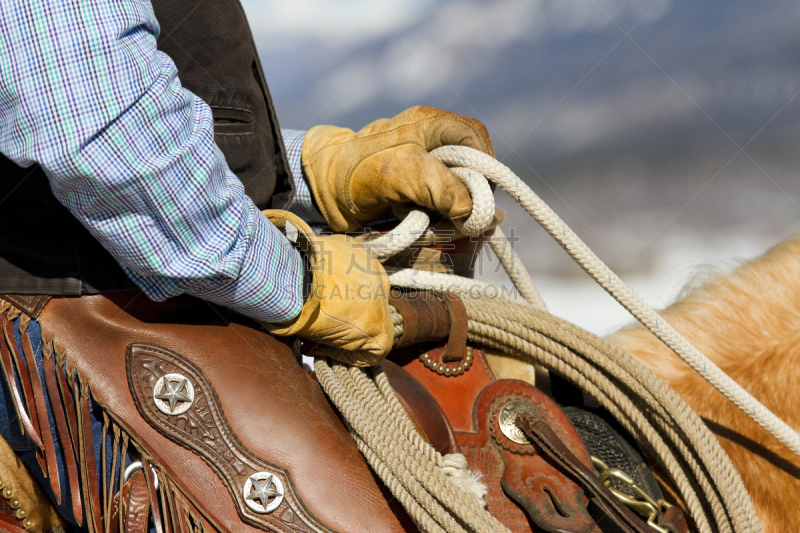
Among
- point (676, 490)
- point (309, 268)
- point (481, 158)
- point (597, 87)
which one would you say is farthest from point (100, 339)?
point (597, 87)

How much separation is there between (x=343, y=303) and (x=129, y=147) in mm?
315

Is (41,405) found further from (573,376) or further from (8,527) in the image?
(573,376)

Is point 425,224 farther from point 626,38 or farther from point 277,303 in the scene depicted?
point 626,38

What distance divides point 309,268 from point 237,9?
440 millimetres

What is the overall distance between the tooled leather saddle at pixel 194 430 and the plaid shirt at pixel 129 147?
88 mm

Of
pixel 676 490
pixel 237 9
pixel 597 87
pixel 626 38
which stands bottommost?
pixel 676 490

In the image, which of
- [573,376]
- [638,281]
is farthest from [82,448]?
[638,281]

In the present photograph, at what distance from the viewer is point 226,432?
673mm

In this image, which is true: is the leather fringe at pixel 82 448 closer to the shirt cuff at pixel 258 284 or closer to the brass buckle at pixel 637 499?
the shirt cuff at pixel 258 284

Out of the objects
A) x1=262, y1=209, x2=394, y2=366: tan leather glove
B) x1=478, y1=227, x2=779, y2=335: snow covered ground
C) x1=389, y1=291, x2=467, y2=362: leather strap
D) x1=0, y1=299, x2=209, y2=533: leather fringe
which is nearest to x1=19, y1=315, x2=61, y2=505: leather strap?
x1=0, y1=299, x2=209, y2=533: leather fringe

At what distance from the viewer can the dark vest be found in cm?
64

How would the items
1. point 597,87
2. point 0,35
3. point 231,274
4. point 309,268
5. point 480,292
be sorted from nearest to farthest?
point 0,35 → point 231,274 → point 309,268 → point 480,292 → point 597,87

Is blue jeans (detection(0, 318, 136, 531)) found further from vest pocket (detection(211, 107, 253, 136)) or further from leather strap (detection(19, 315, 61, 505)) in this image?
vest pocket (detection(211, 107, 253, 136))

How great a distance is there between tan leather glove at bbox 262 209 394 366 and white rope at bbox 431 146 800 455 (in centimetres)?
24
